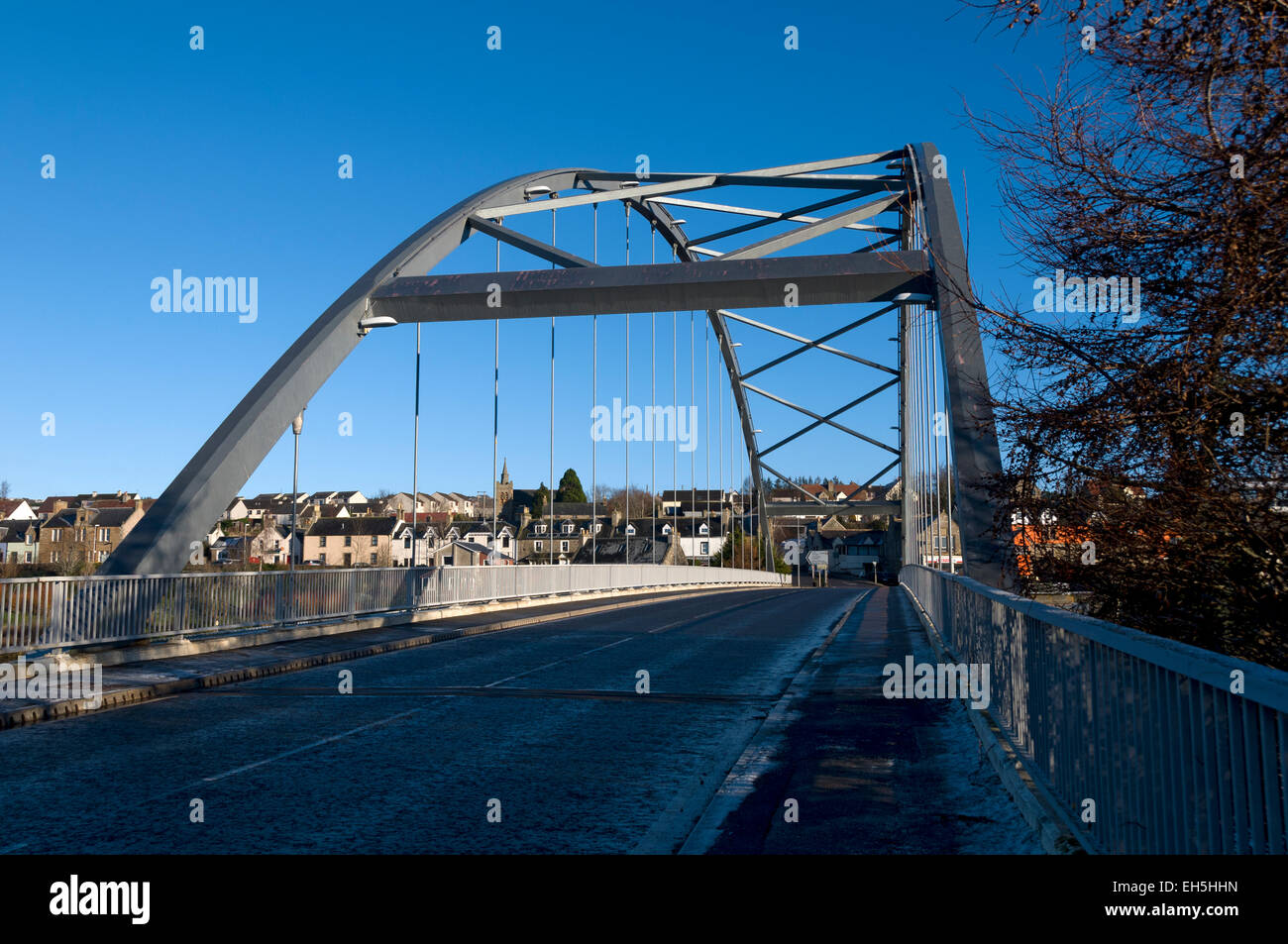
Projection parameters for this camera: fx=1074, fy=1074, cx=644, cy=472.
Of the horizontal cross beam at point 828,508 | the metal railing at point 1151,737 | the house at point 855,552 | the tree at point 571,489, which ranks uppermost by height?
the tree at point 571,489

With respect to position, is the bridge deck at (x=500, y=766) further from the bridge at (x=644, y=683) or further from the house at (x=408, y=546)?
the house at (x=408, y=546)

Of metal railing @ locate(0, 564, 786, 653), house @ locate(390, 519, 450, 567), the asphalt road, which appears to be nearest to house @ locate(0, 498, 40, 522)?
house @ locate(390, 519, 450, 567)

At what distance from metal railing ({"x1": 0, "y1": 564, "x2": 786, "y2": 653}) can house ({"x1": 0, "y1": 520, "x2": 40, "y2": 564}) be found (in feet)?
258

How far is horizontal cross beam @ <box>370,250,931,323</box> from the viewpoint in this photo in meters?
19.2

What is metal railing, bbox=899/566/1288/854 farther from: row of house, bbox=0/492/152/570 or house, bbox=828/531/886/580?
house, bbox=828/531/886/580

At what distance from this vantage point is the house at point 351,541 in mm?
107438

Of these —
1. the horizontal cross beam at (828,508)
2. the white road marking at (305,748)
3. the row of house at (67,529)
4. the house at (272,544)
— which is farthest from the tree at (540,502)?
the white road marking at (305,748)

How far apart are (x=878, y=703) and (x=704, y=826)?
5.55 meters

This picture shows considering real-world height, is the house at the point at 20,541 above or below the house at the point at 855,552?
above

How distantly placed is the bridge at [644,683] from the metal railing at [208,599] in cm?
5
